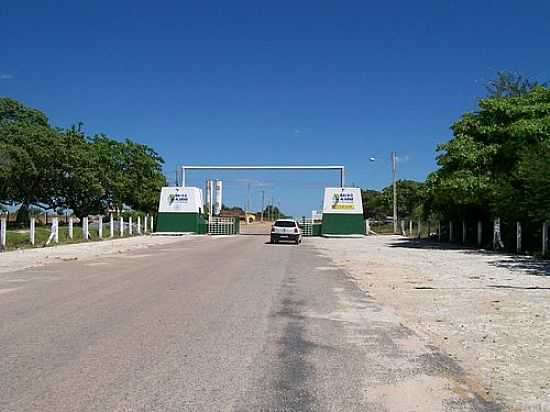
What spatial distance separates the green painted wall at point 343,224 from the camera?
57.4 meters

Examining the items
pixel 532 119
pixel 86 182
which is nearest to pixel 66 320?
pixel 532 119

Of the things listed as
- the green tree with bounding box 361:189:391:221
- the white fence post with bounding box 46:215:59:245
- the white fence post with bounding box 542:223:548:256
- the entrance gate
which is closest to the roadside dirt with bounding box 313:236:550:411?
the white fence post with bounding box 542:223:548:256

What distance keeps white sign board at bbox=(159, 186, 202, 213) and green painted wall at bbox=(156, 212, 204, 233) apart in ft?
1.18

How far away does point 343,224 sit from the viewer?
5788 cm

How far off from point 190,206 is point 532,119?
33559 millimetres

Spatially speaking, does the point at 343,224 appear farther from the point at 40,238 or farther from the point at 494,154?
the point at 40,238

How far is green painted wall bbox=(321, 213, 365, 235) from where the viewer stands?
5744cm

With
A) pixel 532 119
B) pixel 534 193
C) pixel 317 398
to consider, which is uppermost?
pixel 532 119

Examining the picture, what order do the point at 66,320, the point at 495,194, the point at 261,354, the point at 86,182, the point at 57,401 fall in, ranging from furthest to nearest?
the point at 86,182 < the point at 495,194 < the point at 66,320 < the point at 261,354 < the point at 57,401

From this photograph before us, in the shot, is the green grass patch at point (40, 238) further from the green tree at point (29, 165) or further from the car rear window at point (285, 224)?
the car rear window at point (285, 224)

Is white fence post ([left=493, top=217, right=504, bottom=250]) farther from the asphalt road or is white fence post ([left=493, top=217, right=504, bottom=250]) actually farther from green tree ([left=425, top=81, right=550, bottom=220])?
the asphalt road

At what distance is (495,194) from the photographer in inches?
1247

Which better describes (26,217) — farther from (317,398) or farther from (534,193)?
(317,398)

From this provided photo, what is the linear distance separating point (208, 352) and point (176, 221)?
5177 centimetres
